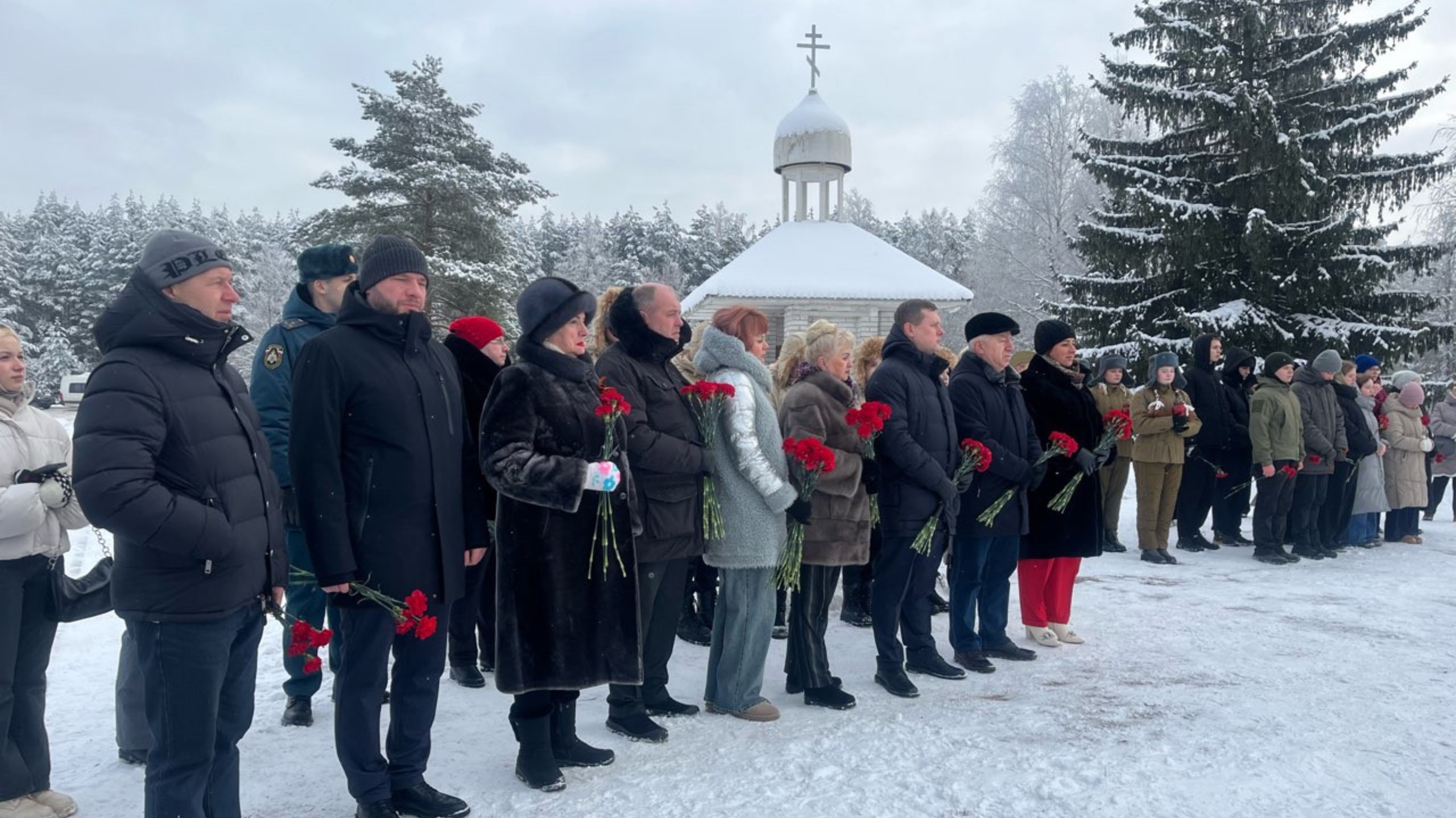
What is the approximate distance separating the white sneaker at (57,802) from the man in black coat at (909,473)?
3824mm

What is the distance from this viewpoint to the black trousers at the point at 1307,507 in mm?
9922

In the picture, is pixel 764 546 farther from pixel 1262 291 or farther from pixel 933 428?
pixel 1262 291

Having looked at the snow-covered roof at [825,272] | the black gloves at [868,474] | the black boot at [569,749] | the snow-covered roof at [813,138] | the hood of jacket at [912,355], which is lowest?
the black boot at [569,749]

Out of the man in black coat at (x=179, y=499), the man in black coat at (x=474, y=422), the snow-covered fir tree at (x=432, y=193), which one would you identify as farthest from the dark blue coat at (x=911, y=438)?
the snow-covered fir tree at (x=432, y=193)

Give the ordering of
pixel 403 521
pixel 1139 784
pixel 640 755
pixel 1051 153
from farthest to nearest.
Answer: pixel 1051 153 < pixel 640 755 < pixel 1139 784 < pixel 403 521

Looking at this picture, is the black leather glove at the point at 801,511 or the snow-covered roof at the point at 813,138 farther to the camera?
the snow-covered roof at the point at 813,138

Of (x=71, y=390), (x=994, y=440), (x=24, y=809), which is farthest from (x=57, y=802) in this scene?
(x=71, y=390)

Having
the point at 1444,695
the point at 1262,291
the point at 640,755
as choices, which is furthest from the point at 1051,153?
the point at 640,755

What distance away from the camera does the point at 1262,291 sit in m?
16.9

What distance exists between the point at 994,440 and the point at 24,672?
500 centimetres

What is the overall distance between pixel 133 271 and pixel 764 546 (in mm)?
2955

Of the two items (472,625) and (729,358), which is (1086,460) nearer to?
(729,358)

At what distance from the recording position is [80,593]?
3.79 meters

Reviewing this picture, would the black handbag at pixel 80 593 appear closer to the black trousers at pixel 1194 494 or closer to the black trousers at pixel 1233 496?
the black trousers at pixel 1194 494
